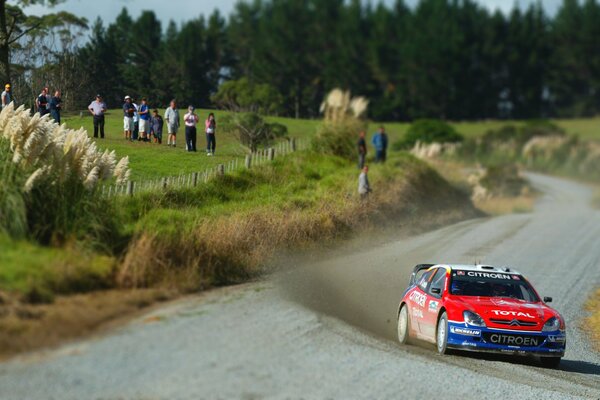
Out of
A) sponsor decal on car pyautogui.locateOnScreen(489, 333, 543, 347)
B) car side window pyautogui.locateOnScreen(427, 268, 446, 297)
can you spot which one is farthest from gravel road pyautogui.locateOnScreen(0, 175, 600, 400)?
car side window pyautogui.locateOnScreen(427, 268, 446, 297)

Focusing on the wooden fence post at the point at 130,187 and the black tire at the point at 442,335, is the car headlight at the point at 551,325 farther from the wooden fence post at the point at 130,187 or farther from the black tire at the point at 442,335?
the wooden fence post at the point at 130,187

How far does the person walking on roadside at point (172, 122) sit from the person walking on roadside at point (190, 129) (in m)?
0.42

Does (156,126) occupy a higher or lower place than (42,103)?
lower

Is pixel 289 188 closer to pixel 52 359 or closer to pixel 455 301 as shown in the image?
pixel 455 301

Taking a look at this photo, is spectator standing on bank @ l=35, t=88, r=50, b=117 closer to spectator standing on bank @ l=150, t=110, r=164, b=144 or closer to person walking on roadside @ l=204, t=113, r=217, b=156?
spectator standing on bank @ l=150, t=110, r=164, b=144

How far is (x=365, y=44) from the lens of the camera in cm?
11369

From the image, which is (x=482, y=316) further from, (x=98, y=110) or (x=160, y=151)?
(x=160, y=151)

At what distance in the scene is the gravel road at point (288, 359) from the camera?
Result: 11922 mm

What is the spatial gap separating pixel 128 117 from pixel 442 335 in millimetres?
12541

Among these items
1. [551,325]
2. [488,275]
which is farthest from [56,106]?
[551,325]

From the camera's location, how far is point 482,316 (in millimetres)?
17891

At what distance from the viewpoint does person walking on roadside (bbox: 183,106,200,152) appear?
2980cm

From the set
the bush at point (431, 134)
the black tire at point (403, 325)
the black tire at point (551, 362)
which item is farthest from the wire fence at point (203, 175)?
the bush at point (431, 134)

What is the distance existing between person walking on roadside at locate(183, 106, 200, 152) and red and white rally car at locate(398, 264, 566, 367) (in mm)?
11487
